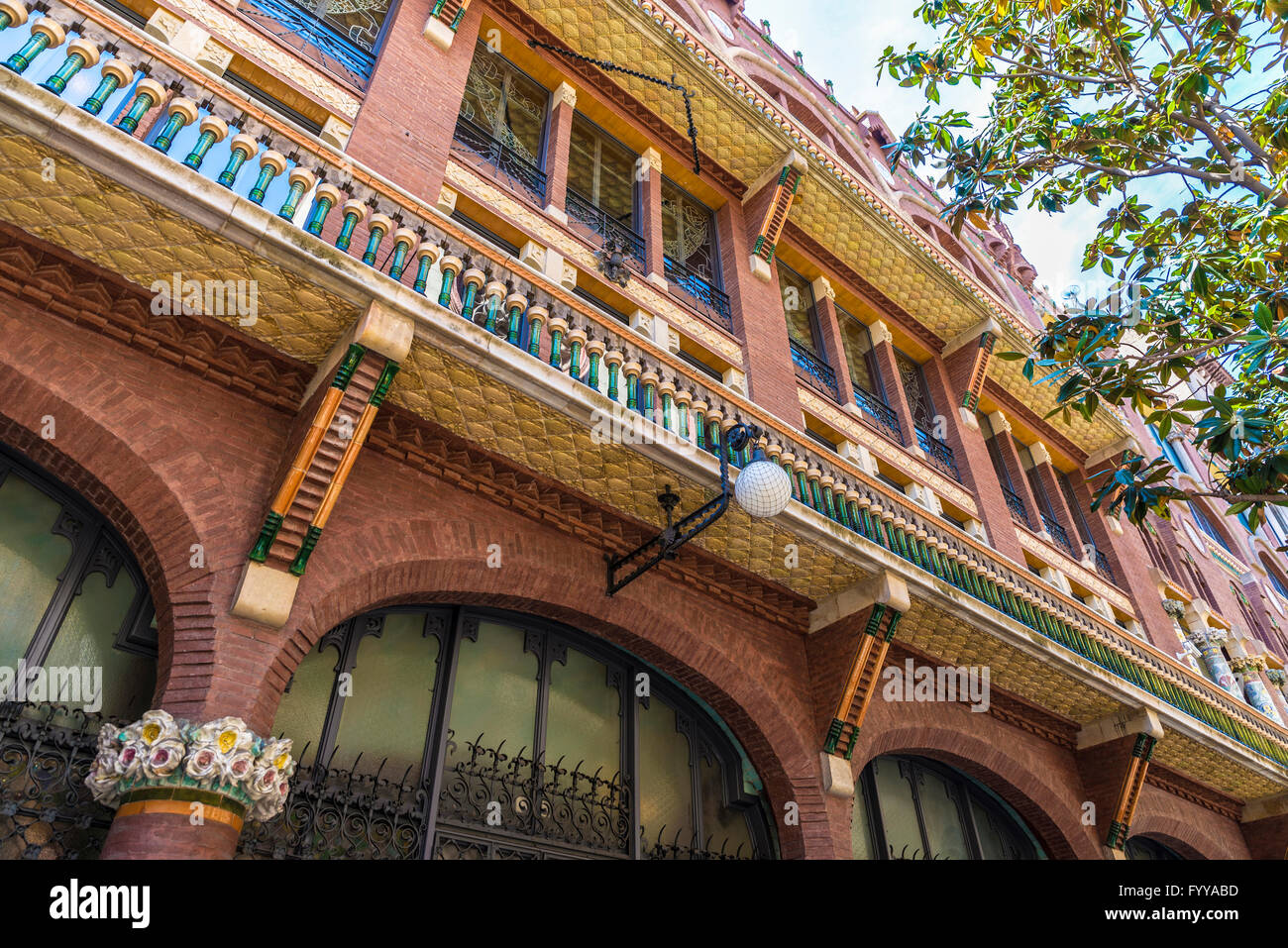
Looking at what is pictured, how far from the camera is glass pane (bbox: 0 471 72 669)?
16.8ft

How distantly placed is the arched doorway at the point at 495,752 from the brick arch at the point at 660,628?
28 cm

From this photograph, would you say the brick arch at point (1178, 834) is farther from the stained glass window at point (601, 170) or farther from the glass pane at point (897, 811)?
the stained glass window at point (601, 170)

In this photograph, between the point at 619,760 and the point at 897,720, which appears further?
the point at 897,720

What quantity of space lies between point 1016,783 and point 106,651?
9.95 metres

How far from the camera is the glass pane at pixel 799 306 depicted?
12.8 m

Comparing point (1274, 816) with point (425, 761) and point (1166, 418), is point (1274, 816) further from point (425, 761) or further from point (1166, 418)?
point (425, 761)

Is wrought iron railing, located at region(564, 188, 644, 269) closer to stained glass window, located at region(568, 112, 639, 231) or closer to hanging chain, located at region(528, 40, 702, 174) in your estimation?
stained glass window, located at region(568, 112, 639, 231)

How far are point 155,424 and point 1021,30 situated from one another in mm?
8813

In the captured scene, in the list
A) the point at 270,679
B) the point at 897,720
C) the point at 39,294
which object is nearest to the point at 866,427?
the point at 897,720

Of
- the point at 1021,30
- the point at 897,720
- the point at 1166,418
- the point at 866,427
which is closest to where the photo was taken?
the point at 1166,418

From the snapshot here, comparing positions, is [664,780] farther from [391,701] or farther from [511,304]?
[511,304]

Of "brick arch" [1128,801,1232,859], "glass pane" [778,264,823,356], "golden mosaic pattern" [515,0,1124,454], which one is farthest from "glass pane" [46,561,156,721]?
"brick arch" [1128,801,1232,859]

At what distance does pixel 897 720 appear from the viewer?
9047 millimetres

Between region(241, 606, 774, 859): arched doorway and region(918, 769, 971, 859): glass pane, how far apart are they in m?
2.99
